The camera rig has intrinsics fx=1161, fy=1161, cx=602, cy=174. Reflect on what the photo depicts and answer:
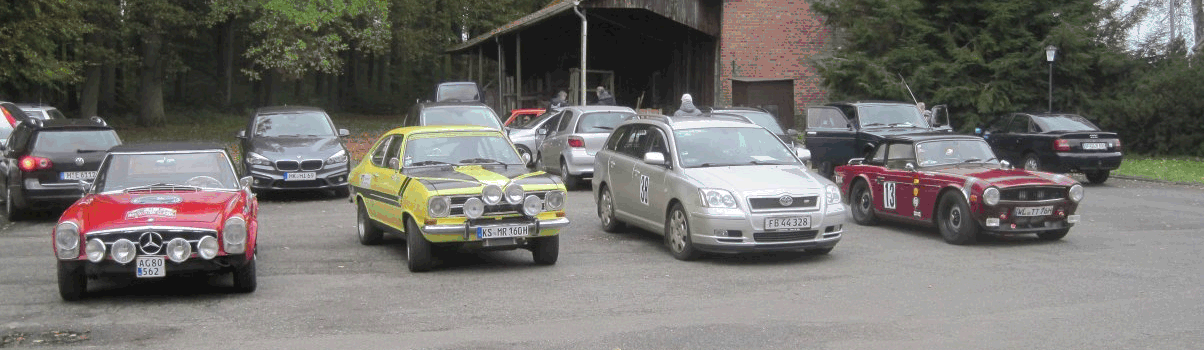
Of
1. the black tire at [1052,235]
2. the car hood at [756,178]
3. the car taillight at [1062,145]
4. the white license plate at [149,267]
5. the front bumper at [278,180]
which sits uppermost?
the car taillight at [1062,145]

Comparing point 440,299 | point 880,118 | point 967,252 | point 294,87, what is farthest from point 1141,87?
point 294,87

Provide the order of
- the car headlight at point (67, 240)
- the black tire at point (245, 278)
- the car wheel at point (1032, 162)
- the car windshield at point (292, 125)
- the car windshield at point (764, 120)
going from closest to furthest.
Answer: the car headlight at point (67, 240), the black tire at point (245, 278), the car windshield at point (292, 125), the car windshield at point (764, 120), the car wheel at point (1032, 162)

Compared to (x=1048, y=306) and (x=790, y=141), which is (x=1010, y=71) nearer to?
(x=790, y=141)

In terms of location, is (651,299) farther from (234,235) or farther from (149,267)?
(149,267)

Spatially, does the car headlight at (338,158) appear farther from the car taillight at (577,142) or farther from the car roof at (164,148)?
the car roof at (164,148)

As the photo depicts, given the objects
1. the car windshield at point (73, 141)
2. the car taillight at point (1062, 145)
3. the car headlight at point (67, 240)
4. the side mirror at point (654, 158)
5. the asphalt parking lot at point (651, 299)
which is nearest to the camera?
the asphalt parking lot at point (651, 299)

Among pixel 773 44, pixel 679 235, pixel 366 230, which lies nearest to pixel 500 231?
pixel 679 235

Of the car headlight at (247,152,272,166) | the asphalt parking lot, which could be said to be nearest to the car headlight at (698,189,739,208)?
the asphalt parking lot

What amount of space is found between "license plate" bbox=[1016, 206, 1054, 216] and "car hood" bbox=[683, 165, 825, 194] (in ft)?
7.98

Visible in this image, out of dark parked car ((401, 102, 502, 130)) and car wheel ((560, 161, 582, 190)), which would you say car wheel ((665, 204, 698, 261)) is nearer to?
car wheel ((560, 161, 582, 190))

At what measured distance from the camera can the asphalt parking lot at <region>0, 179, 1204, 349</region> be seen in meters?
7.83

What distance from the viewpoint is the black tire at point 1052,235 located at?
13115 millimetres

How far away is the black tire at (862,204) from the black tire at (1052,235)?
2029 mm

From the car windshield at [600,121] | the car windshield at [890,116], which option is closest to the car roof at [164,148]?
the car windshield at [600,121]
